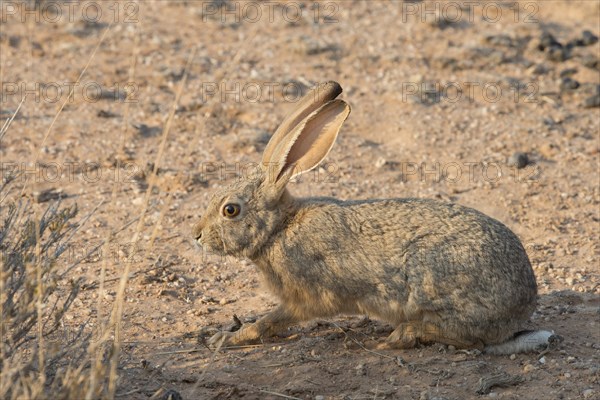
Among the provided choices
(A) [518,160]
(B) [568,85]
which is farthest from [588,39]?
(A) [518,160]

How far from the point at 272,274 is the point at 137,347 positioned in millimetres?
986

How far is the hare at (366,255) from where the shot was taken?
5.66m

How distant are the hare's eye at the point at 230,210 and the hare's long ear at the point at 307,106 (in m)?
0.41

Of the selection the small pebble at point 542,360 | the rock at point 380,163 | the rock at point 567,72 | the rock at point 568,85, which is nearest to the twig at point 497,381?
the small pebble at point 542,360

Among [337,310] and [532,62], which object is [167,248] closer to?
[337,310]

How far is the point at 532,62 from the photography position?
1066 cm

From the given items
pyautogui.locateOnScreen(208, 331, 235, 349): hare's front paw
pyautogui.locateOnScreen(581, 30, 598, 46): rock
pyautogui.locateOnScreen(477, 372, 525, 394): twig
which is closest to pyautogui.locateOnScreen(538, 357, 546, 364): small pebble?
pyautogui.locateOnScreen(477, 372, 525, 394): twig

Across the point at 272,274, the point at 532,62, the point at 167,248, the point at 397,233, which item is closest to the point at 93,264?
the point at 167,248

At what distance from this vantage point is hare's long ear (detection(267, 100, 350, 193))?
586 cm

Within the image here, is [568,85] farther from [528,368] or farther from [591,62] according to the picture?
[528,368]

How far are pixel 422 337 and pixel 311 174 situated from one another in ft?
10.2

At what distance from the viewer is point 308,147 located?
592 centimetres

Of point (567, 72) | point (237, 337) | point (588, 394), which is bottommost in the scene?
point (588, 394)

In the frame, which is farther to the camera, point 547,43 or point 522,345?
point 547,43
